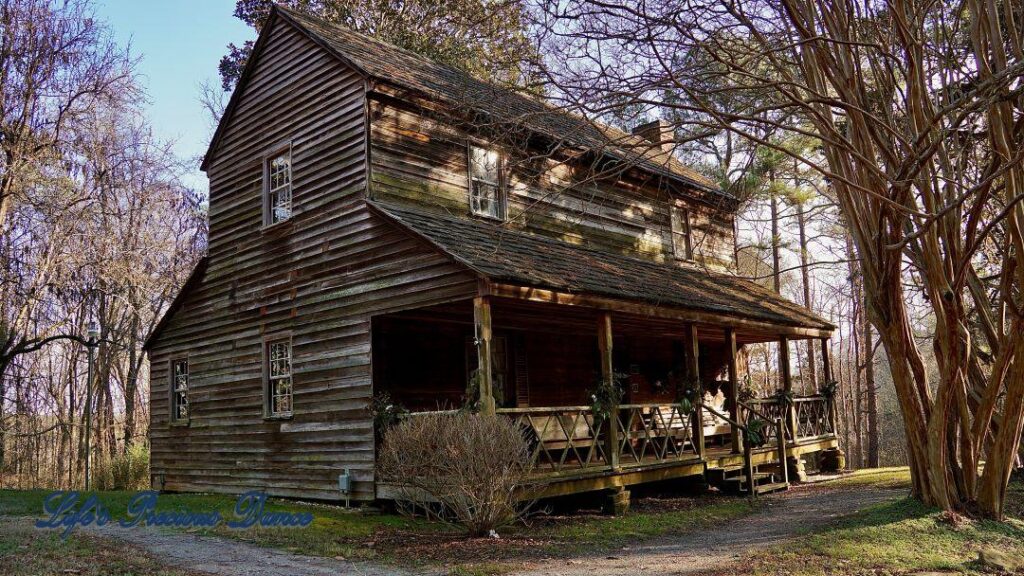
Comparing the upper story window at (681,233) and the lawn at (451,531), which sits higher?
the upper story window at (681,233)

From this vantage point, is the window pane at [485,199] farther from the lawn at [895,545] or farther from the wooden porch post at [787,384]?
the lawn at [895,545]

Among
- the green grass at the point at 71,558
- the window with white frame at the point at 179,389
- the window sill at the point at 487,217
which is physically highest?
the window sill at the point at 487,217

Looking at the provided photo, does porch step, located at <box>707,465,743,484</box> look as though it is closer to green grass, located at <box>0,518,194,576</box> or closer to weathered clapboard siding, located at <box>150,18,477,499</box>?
weathered clapboard siding, located at <box>150,18,477,499</box>

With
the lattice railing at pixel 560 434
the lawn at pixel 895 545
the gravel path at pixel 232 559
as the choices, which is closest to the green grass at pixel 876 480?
the lawn at pixel 895 545

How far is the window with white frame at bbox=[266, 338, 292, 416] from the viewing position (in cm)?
1462

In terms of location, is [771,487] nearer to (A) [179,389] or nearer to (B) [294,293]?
(B) [294,293]

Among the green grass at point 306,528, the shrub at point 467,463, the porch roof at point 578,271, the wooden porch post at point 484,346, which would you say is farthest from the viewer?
the porch roof at point 578,271

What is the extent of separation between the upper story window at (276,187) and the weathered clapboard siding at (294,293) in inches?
10.4

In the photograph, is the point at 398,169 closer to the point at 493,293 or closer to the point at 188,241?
the point at 493,293

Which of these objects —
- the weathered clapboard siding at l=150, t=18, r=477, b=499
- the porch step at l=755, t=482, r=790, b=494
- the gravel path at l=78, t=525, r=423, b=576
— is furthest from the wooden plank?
the gravel path at l=78, t=525, r=423, b=576

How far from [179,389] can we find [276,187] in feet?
17.7

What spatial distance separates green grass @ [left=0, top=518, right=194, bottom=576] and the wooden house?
4287 mm

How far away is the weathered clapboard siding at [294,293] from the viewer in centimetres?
1296

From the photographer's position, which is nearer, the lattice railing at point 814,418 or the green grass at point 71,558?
the green grass at point 71,558
